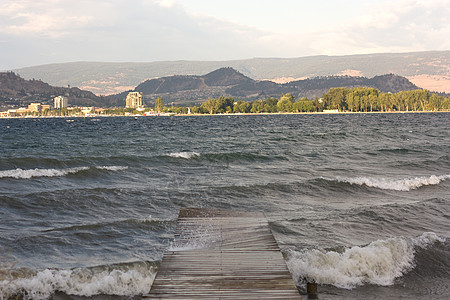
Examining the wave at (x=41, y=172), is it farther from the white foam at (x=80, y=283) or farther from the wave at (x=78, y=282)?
the white foam at (x=80, y=283)

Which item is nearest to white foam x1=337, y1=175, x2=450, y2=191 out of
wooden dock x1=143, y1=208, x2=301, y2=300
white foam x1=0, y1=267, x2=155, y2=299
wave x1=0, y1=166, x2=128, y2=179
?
wooden dock x1=143, y1=208, x2=301, y2=300

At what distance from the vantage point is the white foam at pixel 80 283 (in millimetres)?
10695

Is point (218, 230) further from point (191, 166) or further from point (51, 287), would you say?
point (191, 166)

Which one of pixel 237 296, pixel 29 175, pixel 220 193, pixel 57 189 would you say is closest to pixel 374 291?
pixel 237 296

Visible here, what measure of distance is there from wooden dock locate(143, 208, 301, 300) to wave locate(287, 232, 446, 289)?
1.70 metres

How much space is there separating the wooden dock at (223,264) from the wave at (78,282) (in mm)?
1662

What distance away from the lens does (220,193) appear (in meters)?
21.9

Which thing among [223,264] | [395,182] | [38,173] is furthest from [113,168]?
[223,264]

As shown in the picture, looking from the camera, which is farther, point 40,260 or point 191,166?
point 191,166

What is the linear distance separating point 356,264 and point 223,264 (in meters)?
4.88

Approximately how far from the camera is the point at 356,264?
12.3m

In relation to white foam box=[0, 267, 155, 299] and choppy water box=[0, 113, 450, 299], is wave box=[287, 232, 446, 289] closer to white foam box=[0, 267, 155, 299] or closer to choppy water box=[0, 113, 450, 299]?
choppy water box=[0, 113, 450, 299]

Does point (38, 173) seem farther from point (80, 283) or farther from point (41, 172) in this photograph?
point (80, 283)

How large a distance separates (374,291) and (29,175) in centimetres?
2169
